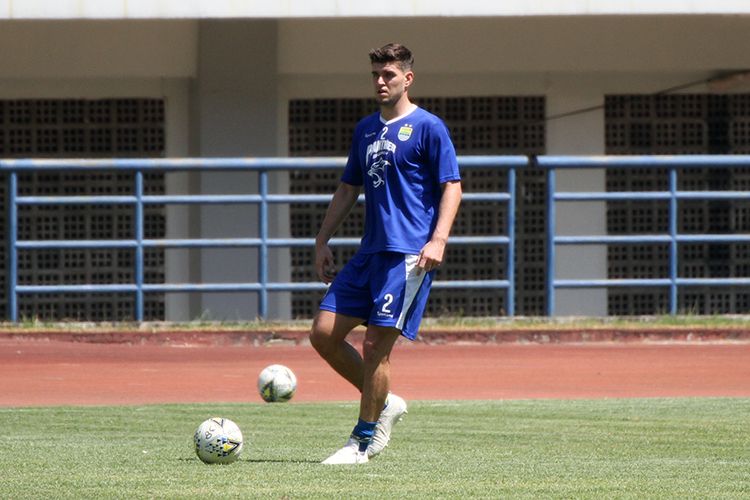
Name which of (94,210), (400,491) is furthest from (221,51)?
(400,491)

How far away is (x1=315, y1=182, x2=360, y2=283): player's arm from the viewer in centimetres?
859

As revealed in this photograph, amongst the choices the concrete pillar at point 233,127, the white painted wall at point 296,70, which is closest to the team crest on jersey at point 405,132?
the white painted wall at point 296,70

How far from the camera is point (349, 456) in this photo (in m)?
8.23

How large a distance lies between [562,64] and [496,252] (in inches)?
88.7

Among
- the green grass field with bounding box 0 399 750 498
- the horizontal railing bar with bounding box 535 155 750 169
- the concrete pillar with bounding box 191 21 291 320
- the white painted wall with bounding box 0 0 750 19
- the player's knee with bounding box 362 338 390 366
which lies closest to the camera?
the green grass field with bounding box 0 399 750 498

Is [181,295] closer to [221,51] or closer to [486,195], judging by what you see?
[221,51]

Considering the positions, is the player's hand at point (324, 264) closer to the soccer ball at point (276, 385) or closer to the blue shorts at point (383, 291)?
the blue shorts at point (383, 291)

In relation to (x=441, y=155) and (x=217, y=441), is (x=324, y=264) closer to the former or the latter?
(x=441, y=155)

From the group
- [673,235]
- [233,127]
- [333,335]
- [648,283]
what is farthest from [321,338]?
[233,127]

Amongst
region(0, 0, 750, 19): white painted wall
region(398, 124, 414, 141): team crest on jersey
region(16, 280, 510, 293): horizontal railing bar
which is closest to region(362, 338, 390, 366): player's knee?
region(398, 124, 414, 141): team crest on jersey

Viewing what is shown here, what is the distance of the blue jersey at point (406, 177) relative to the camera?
26.7ft

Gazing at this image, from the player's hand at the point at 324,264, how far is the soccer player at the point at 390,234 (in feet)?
0.65

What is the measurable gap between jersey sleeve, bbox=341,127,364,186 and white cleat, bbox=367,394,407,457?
1084 millimetres

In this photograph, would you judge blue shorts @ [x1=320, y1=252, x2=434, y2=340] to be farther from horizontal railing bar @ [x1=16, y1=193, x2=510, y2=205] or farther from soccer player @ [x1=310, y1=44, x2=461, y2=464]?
horizontal railing bar @ [x1=16, y1=193, x2=510, y2=205]
